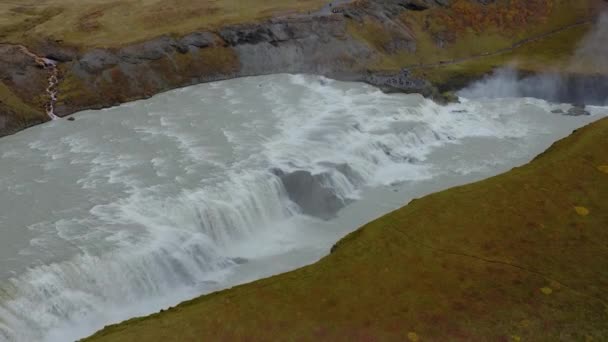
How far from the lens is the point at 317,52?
93.2 meters

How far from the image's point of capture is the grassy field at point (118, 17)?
87.9 metres

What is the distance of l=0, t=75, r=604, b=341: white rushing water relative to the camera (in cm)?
3906

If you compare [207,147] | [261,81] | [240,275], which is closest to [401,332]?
[240,275]

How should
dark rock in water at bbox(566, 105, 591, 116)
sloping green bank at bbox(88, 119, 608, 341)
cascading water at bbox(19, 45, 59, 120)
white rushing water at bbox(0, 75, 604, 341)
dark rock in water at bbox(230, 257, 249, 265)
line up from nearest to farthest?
1. sloping green bank at bbox(88, 119, 608, 341)
2. white rushing water at bbox(0, 75, 604, 341)
3. dark rock in water at bbox(230, 257, 249, 265)
4. cascading water at bbox(19, 45, 59, 120)
5. dark rock in water at bbox(566, 105, 591, 116)

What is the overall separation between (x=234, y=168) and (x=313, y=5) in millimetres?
61266

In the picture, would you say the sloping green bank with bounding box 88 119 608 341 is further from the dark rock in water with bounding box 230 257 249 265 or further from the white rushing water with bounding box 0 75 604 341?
the dark rock in water with bounding box 230 257 249 265

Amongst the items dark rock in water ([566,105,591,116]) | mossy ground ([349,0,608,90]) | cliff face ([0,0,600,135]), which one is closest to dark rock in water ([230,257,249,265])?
cliff face ([0,0,600,135])

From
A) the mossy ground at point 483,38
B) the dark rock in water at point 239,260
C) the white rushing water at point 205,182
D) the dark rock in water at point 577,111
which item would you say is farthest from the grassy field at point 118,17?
the dark rock in water at point 239,260

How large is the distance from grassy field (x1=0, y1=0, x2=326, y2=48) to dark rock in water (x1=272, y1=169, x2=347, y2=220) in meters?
46.2

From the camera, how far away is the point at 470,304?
32.6 m

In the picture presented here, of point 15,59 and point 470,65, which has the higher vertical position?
point 15,59

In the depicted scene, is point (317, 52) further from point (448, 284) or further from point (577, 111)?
point (448, 284)

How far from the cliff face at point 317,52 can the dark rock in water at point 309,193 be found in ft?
117

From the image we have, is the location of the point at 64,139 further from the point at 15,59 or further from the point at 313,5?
the point at 313,5
